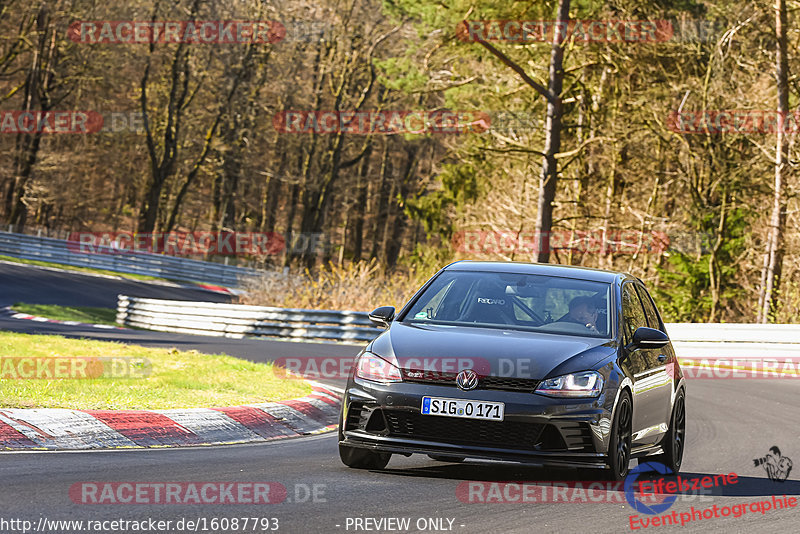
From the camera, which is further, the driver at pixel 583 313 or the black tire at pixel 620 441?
the driver at pixel 583 313

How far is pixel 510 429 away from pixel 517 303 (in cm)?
157

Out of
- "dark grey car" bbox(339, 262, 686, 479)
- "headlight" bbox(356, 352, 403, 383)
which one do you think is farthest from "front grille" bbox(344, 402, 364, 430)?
"headlight" bbox(356, 352, 403, 383)

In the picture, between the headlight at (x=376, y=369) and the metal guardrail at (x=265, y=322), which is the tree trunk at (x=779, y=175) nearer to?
the metal guardrail at (x=265, y=322)

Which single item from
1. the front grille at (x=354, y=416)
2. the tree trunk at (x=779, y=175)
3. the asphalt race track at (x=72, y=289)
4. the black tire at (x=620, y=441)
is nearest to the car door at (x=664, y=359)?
the black tire at (x=620, y=441)

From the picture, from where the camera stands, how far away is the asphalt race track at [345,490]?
605 cm

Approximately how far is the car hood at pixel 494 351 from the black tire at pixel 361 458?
28.9 inches

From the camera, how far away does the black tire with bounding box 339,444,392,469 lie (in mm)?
8062

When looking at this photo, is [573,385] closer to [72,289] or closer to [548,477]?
[548,477]

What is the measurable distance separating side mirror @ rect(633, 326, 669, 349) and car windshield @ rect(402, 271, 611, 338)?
0.21 meters

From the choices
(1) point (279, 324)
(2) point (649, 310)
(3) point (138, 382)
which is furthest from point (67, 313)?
(2) point (649, 310)

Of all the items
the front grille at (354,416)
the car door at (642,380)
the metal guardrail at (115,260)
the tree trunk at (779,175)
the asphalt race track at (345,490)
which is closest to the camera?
the asphalt race track at (345,490)

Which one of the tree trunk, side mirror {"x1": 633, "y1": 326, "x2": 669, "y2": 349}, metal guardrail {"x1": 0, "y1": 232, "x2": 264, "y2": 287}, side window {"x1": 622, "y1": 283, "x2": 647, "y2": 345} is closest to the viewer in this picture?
side mirror {"x1": 633, "y1": 326, "x2": 669, "y2": 349}

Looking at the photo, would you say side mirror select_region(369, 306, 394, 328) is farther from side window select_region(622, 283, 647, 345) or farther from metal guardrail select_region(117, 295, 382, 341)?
metal guardrail select_region(117, 295, 382, 341)

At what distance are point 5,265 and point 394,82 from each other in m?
17.3
